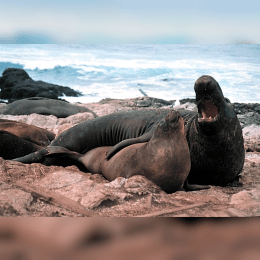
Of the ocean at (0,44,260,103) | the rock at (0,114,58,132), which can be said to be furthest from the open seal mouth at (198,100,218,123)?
the rock at (0,114,58,132)

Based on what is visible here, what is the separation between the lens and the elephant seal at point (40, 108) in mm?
6211

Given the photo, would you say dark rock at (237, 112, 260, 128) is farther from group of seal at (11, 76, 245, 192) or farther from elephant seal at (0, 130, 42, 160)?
elephant seal at (0, 130, 42, 160)

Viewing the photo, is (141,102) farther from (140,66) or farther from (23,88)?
(140,66)

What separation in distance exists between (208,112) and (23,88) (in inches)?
162

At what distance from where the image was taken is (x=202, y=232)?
33.9 inches

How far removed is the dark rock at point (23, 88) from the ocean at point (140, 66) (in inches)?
45.8

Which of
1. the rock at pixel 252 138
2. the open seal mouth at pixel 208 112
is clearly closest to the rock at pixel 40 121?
the rock at pixel 252 138

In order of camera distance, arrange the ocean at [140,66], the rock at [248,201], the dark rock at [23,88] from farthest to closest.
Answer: the dark rock at [23,88] < the ocean at [140,66] < the rock at [248,201]

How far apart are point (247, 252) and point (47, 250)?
1.61 ft

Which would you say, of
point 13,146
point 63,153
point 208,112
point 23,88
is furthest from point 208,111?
point 23,88

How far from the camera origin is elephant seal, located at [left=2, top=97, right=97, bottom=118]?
621cm

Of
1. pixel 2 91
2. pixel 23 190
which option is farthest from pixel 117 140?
pixel 2 91

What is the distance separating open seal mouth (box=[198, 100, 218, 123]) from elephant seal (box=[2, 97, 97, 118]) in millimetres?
4163

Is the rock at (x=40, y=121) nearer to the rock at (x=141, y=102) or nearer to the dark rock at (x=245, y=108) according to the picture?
the rock at (x=141, y=102)
